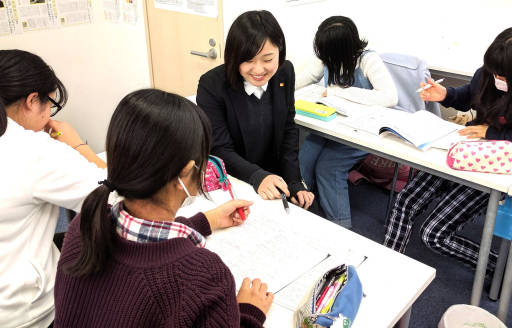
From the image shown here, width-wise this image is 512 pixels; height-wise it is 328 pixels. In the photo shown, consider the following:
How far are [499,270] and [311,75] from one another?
1490 mm

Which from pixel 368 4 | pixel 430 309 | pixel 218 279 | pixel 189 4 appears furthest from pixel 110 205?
pixel 368 4

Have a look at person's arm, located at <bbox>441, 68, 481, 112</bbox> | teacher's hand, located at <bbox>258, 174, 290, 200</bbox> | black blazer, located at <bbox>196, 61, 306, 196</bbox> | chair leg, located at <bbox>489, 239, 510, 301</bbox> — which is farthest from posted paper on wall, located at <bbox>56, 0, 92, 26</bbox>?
chair leg, located at <bbox>489, 239, 510, 301</bbox>

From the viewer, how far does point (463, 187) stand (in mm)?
2074

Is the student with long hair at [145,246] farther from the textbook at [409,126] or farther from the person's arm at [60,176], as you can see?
the textbook at [409,126]

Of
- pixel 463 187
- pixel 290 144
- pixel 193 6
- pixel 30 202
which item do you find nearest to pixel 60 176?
pixel 30 202

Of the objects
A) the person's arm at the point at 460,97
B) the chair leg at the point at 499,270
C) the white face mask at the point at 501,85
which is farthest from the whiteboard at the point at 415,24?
the chair leg at the point at 499,270

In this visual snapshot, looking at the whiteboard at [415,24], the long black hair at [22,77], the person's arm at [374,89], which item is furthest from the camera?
the whiteboard at [415,24]

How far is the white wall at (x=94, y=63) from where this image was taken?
2.97m

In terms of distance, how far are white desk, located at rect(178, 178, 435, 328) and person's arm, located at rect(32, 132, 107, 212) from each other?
0.36 m

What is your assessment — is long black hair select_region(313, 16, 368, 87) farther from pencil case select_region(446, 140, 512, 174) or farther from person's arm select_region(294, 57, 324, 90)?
pencil case select_region(446, 140, 512, 174)

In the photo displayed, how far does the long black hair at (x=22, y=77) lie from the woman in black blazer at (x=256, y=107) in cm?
64

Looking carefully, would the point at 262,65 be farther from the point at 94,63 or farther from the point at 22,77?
the point at 94,63

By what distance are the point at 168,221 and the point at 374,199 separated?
242 centimetres

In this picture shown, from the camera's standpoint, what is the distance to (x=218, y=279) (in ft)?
2.65
